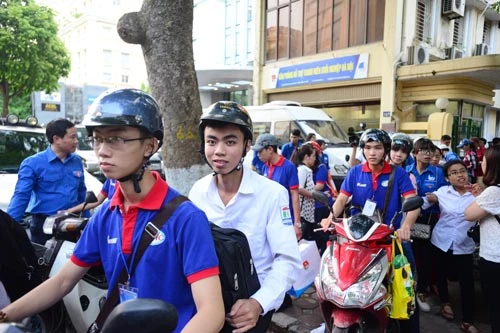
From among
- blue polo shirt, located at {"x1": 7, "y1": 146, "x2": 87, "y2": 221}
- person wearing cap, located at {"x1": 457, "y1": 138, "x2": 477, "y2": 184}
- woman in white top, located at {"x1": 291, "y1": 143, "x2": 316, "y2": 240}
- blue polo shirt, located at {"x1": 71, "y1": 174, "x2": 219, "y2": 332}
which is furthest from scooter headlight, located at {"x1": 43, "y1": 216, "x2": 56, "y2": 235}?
person wearing cap, located at {"x1": 457, "y1": 138, "x2": 477, "y2": 184}

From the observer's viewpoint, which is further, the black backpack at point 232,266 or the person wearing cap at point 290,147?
the person wearing cap at point 290,147

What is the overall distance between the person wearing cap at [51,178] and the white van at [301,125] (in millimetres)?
6739

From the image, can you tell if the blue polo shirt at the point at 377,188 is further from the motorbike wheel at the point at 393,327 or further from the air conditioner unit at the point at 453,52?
the air conditioner unit at the point at 453,52

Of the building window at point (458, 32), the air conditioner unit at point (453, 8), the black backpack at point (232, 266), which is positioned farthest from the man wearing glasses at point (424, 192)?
the building window at point (458, 32)

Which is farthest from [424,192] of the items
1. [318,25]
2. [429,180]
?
[318,25]

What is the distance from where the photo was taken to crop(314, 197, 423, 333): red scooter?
8.97 feet

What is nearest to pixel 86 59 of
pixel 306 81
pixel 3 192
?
pixel 306 81

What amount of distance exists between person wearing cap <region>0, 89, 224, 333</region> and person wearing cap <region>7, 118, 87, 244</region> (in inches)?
94.6

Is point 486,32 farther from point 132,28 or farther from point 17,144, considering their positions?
point 17,144

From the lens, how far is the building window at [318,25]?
50.5ft

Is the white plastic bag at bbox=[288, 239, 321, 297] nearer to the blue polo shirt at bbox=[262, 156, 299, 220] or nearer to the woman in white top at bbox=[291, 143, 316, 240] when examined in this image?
the blue polo shirt at bbox=[262, 156, 299, 220]

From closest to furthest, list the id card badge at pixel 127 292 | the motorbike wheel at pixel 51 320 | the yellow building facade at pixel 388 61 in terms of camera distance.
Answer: the id card badge at pixel 127 292 → the motorbike wheel at pixel 51 320 → the yellow building facade at pixel 388 61

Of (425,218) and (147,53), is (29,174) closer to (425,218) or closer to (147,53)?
(147,53)

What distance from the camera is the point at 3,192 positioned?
4695 millimetres
